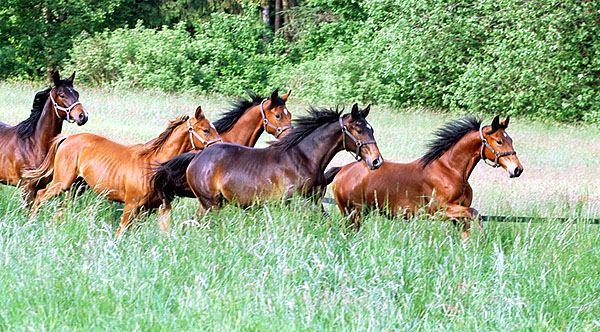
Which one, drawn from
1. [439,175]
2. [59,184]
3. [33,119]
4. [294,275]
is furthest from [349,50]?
[294,275]

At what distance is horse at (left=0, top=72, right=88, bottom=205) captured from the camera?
31.5 ft

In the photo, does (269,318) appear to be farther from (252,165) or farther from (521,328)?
(252,165)

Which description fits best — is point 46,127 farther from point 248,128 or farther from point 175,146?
point 248,128

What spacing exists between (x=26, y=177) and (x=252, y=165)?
3030 millimetres

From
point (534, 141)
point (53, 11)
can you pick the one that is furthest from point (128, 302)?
point (53, 11)

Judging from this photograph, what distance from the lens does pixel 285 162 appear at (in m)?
7.75

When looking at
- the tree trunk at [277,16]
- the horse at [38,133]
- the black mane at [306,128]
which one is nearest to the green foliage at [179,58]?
the tree trunk at [277,16]

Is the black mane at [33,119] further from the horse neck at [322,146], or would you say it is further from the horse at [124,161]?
the horse neck at [322,146]

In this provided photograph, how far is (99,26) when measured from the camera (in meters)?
34.6

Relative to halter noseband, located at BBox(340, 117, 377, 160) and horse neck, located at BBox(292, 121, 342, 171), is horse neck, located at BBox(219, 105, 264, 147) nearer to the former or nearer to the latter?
horse neck, located at BBox(292, 121, 342, 171)

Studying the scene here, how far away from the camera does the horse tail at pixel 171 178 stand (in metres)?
8.13

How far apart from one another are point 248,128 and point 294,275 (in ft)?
13.4

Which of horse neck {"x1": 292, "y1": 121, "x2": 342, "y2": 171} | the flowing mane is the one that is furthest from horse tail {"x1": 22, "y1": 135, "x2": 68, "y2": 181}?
horse neck {"x1": 292, "y1": 121, "x2": 342, "y2": 171}

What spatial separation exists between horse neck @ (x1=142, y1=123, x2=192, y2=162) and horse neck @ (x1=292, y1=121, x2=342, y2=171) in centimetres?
138
